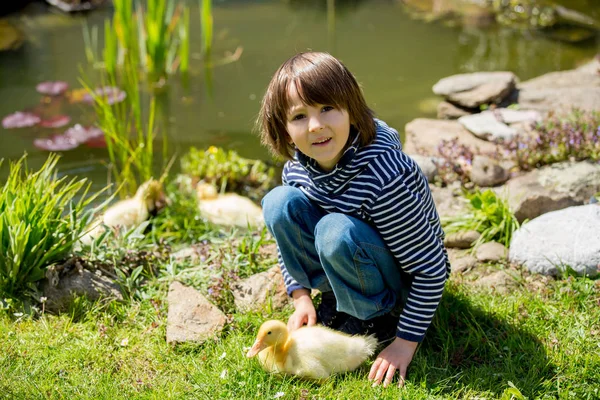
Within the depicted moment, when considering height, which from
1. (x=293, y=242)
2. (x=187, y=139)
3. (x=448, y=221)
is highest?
(x=293, y=242)

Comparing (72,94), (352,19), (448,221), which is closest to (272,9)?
(352,19)

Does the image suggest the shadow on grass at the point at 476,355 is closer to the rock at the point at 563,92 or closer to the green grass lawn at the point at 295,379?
the green grass lawn at the point at 295,379

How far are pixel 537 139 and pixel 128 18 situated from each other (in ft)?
9.97

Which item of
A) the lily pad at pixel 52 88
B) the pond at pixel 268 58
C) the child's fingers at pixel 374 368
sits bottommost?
the pond at pixel 268 58

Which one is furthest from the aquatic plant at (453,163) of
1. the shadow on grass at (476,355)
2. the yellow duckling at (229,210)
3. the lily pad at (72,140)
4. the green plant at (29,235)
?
the lily pad at (72,140)

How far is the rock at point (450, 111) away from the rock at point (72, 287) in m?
3.17

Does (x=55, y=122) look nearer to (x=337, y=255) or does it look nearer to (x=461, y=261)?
(x=461, y=261)

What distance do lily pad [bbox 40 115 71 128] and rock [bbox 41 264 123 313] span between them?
2.58 metres

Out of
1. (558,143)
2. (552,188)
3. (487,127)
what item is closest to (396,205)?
(552,188)

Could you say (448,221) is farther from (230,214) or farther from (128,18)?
(128,18)

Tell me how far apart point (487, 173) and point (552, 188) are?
1.31ft

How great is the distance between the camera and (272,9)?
8.56m

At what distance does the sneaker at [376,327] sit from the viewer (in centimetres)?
247

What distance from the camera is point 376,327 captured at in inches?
99.3
